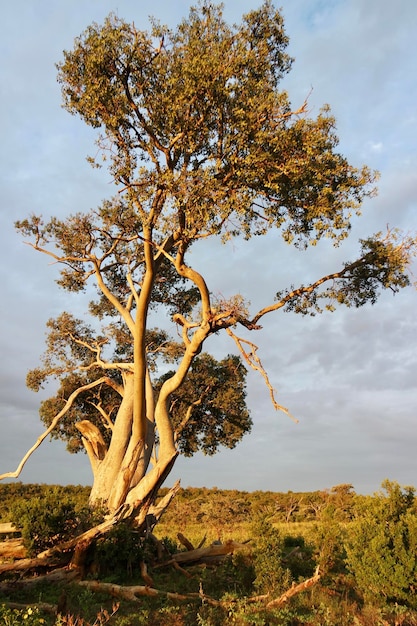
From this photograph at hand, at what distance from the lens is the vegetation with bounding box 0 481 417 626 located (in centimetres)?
883

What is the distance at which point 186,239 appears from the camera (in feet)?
47.9

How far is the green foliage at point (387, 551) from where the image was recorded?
33.4 ft

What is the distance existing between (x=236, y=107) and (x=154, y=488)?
34.4 feet

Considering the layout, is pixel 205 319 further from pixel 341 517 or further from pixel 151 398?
pixel 341 517

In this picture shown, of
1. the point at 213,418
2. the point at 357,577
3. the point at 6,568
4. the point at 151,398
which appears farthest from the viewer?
the point at 213,418

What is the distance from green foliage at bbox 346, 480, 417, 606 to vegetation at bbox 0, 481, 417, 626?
0.07 feet

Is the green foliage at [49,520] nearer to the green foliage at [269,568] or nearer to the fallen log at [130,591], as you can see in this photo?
the fallen log at [130,591]

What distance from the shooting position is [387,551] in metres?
10.4

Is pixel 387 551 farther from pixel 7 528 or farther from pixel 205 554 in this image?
pixel 7 528

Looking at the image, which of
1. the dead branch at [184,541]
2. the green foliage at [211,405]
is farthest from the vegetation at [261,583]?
the green foliage at [211,405]

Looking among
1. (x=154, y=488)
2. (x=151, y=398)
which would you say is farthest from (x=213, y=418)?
(x=154, y=488)

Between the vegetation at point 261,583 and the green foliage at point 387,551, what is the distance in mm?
20

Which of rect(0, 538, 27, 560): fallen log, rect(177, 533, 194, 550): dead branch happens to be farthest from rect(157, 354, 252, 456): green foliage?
rect(0, 538, 27, 560): fallen log

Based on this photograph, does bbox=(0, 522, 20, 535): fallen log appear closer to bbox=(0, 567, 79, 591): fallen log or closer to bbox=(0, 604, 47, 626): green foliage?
bbox=(0, 567, 79, 591): fallen log
